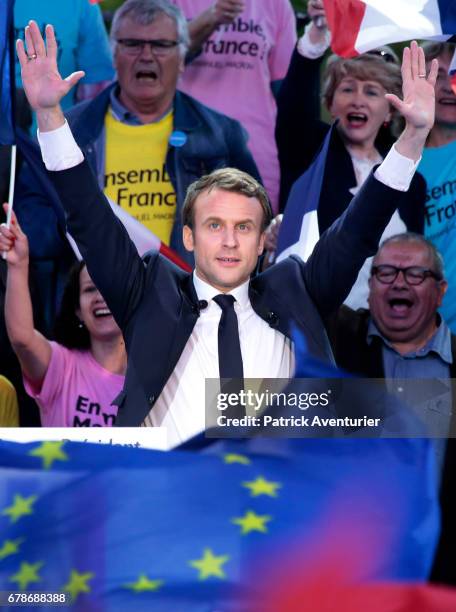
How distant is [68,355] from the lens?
5172 mm

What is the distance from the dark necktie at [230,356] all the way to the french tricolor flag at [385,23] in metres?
1.58

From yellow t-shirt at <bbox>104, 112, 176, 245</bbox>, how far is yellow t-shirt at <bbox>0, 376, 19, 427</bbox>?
947 mm

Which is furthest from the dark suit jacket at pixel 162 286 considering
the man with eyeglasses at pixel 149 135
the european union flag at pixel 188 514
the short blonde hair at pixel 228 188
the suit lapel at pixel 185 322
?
the man with eyeglasses at pixel 149 135

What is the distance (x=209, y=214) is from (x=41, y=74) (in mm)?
668

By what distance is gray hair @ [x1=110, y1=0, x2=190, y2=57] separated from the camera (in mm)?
5703

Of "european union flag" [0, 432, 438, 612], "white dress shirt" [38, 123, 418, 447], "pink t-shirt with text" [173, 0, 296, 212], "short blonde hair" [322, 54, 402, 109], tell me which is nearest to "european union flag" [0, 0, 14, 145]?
"white dress shirt" [38, 123, 418, 447]

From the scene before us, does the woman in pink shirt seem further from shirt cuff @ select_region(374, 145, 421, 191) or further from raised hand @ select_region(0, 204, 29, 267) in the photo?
shirt cuff @ select_region(374, 145, 421, 191)

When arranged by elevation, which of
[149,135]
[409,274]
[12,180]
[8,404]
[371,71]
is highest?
[371,71]

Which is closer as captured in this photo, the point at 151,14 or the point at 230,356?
the point at 230,356

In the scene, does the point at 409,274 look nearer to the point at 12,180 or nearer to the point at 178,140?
the point at 178,140

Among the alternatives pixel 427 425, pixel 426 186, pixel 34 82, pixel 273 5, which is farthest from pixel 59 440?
pixel 273 5

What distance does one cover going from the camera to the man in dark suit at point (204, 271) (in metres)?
4.16

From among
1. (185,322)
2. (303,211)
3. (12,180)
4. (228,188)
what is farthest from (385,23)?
(185,322)

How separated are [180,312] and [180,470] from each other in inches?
27.2
